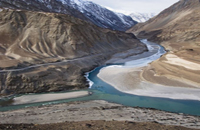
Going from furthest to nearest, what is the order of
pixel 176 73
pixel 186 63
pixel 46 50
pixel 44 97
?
1. pixel 46 50
2. pixel 186 63
3. pixel 176 73
4. pixel 44 97

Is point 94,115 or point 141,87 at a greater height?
point 141,87

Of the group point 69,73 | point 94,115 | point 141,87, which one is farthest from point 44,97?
point 141,87

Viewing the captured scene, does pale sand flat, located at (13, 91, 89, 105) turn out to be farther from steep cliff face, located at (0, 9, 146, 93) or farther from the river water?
steep cliff face, located at (0, 9, 146, 93)

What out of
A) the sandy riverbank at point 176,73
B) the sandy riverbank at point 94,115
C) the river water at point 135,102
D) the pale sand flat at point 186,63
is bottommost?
the sandy riverbank at point 94,115

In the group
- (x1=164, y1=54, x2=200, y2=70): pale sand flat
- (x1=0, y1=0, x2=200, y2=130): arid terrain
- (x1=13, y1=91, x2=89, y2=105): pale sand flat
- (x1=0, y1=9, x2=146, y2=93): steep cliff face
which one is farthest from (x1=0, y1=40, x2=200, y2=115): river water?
(x1=164, y1=54, x2=200, y2=70): pale sand flat

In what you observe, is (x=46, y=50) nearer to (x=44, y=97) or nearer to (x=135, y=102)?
(x=44, y=97)

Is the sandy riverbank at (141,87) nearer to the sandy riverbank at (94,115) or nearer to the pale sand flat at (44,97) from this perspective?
the sandy riverbank at (94,115)

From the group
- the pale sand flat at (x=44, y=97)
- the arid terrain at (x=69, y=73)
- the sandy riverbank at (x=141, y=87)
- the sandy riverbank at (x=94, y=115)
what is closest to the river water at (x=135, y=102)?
the pale sand flat at (x=44, y=97)

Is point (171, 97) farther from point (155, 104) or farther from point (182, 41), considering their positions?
point (182, 41)
